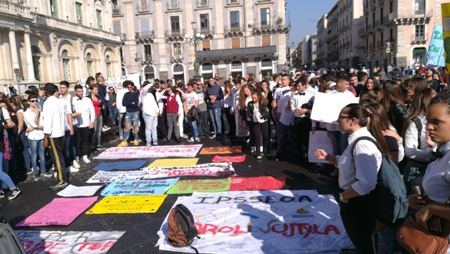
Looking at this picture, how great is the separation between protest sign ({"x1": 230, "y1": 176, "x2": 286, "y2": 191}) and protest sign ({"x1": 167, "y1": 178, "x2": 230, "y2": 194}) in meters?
0.15

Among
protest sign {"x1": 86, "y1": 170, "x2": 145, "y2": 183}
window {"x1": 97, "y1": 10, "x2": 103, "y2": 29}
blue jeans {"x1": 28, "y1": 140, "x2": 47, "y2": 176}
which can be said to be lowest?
protest sign {"x1": 86, "y1": 170, "x2": 145, "y2": 183}

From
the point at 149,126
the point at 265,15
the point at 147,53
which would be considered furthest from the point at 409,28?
the point at 149,126

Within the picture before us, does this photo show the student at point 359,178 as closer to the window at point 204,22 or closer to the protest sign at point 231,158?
the protest sign at point 231,158

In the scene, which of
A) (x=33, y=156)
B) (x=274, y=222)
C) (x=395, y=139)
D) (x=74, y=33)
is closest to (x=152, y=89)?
(x=33, y=156)

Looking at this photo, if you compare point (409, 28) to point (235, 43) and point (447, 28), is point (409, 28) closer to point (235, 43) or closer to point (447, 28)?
point (235, 43)

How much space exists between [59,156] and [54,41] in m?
29.1

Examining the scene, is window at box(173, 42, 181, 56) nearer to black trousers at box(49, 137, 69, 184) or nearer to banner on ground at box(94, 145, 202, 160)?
banner on ground at box(94, 145, 202, 160)

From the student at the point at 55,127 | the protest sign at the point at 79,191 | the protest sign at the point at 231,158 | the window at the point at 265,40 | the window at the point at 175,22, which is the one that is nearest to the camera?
the protest sign at the point at 79,191

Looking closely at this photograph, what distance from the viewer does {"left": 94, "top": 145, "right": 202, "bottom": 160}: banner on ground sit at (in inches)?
370

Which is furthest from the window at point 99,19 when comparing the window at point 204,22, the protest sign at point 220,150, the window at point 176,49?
the protest sign at point 220,150

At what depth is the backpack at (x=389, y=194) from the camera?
9.68 feet

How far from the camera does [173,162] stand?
28.2 ft

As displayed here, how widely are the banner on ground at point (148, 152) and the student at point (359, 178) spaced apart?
20.3 ft

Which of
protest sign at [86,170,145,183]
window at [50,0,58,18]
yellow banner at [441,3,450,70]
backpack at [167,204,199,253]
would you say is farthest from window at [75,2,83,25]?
backpack at [167,204,199,253]
